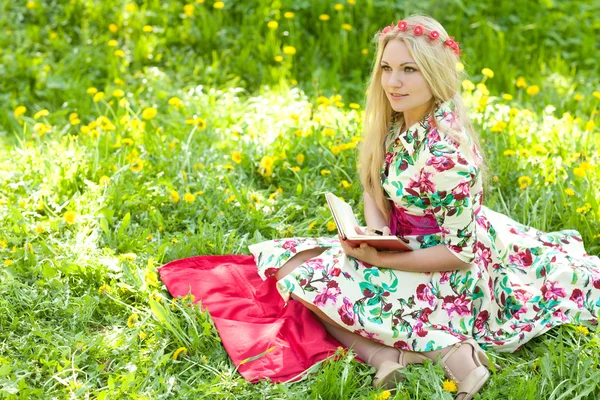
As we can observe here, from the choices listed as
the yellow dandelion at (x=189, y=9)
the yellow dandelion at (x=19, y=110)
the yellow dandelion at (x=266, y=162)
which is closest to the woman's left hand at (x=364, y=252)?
the yellow dandelion at (x=266, y=162)

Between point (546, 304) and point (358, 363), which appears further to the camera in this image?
point (546, 304)

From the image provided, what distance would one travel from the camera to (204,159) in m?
3.80

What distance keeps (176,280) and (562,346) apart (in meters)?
1.41

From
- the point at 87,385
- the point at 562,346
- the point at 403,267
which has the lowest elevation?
the point at 87,385

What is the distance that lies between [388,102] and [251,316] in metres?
0.93

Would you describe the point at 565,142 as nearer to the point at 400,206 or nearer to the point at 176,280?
the point at 400,206

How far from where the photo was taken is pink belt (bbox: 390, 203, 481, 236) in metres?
2.70

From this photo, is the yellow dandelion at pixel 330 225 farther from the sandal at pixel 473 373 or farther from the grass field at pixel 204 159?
the sandal at pixel 473 373

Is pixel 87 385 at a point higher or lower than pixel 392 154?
lower

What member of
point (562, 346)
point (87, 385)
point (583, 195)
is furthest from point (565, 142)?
point (87, 385)

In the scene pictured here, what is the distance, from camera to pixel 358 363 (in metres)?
2.64

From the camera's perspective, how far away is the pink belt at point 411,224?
2703 mm

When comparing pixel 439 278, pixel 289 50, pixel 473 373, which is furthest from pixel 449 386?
pixel 289 50

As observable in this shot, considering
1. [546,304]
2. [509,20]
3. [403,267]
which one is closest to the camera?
[403,267]
